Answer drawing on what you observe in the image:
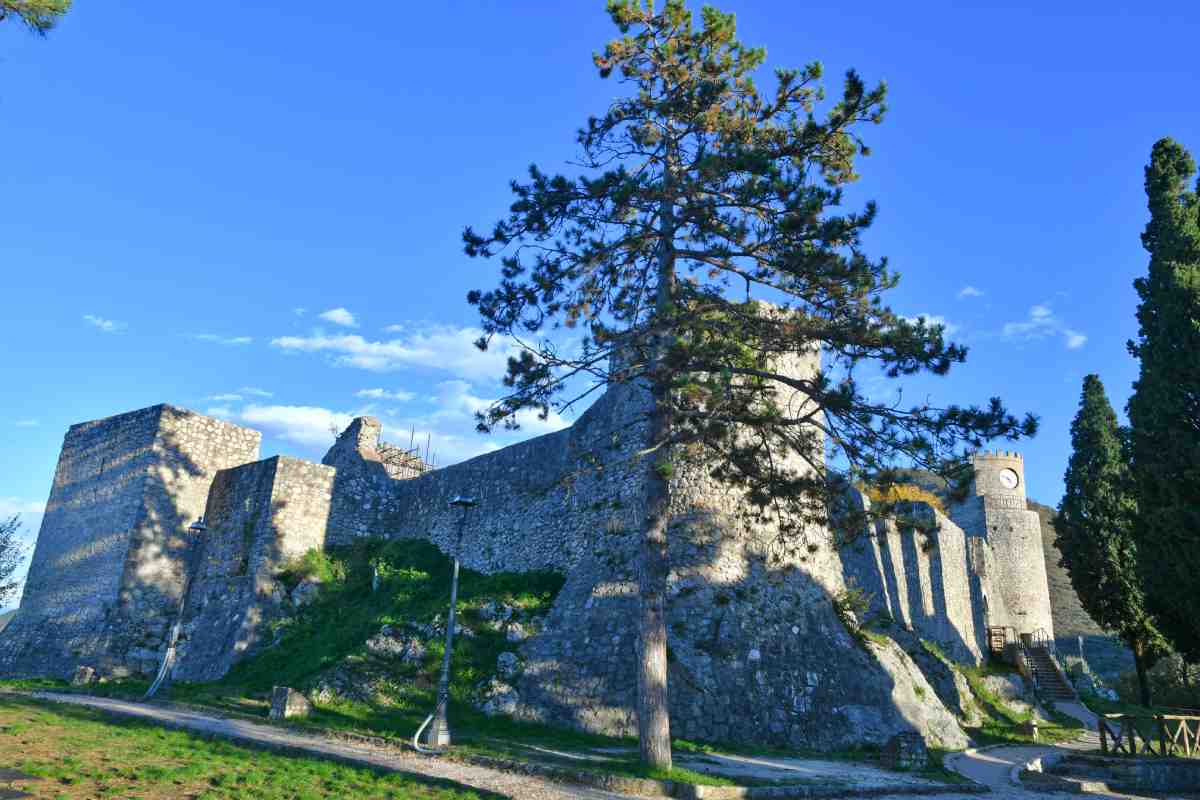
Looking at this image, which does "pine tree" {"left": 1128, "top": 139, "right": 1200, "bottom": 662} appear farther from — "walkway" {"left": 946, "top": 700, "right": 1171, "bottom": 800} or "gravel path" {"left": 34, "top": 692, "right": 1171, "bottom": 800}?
"gravel path" {"left": 34, "top": 692, "right": 1171, "bottom": 800}

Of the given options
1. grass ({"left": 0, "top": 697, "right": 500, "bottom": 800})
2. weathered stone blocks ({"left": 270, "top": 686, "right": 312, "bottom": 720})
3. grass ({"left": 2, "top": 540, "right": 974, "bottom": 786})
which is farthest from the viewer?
weathered stone blocks ({"left": 270, "top": 686, "right": 312, "bottom": 720})

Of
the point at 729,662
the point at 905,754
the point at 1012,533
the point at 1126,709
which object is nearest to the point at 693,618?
the point at 729,662

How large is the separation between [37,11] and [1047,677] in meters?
37.8

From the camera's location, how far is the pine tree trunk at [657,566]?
40.7ft

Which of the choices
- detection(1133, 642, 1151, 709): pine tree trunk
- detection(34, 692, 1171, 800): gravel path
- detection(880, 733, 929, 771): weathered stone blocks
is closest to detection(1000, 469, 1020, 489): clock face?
detection(1133, 642, 1151, 709): pine tree trunk

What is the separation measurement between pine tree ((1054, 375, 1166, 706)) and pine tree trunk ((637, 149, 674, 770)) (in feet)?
84.6

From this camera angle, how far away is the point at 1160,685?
38.7 m

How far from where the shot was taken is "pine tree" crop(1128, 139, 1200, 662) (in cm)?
1736

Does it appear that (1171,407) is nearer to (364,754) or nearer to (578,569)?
(578,569)

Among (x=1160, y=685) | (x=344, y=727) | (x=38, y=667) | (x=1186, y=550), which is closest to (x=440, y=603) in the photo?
(x=344, y=727)

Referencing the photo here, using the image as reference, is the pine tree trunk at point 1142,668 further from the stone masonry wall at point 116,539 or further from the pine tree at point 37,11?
the pine tree at point 37,11

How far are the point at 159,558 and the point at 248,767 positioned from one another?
18.0m

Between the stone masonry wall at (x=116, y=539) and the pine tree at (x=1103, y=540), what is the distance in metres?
32.2

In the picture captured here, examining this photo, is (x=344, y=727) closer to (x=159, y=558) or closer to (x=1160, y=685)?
(x=159, y=558)
